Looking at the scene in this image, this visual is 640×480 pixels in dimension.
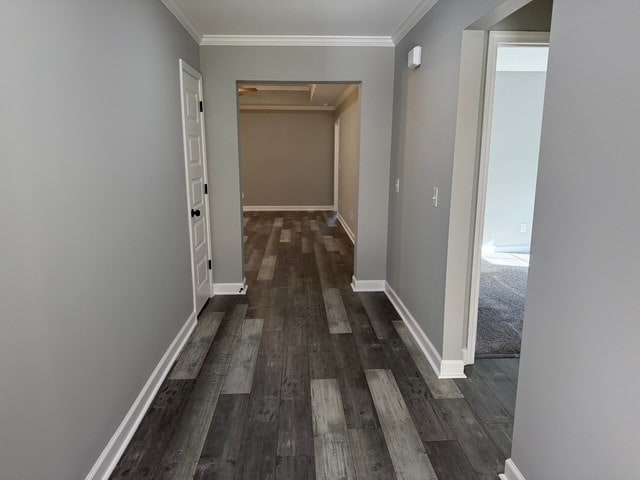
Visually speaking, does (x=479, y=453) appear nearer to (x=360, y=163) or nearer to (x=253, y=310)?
(x=253, y=310)

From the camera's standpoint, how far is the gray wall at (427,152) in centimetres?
247

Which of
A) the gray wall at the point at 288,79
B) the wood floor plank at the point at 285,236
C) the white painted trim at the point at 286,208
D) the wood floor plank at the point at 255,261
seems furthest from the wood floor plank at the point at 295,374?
the white painted trim at the point at 286,208

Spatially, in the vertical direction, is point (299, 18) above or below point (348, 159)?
above

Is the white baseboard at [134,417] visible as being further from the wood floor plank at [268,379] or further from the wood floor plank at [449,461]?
the wood floor plank at [449,461]

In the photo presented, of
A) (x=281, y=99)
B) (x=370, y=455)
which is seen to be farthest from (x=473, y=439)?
(x=281, y=99)

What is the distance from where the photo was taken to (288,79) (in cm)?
379

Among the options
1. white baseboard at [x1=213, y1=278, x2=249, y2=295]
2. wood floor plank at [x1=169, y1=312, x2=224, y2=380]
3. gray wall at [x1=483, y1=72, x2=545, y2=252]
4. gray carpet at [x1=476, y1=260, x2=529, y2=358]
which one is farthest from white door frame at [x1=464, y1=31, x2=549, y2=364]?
gray wall at [x1=483, y1=72, x2=545, y2=252]

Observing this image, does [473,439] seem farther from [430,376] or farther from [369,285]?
[369,285]

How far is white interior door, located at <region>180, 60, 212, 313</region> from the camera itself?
3.24m

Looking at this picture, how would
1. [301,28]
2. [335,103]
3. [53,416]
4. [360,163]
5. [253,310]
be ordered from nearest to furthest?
1. [53,416]
2. [301,28]
3. [253,310]
4. [360,163]
5. [335,103]

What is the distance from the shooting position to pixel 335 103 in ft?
27.8

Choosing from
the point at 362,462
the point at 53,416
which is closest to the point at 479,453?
the point at 362,462

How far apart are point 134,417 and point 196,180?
2.03 meters

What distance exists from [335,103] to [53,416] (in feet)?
26.0
